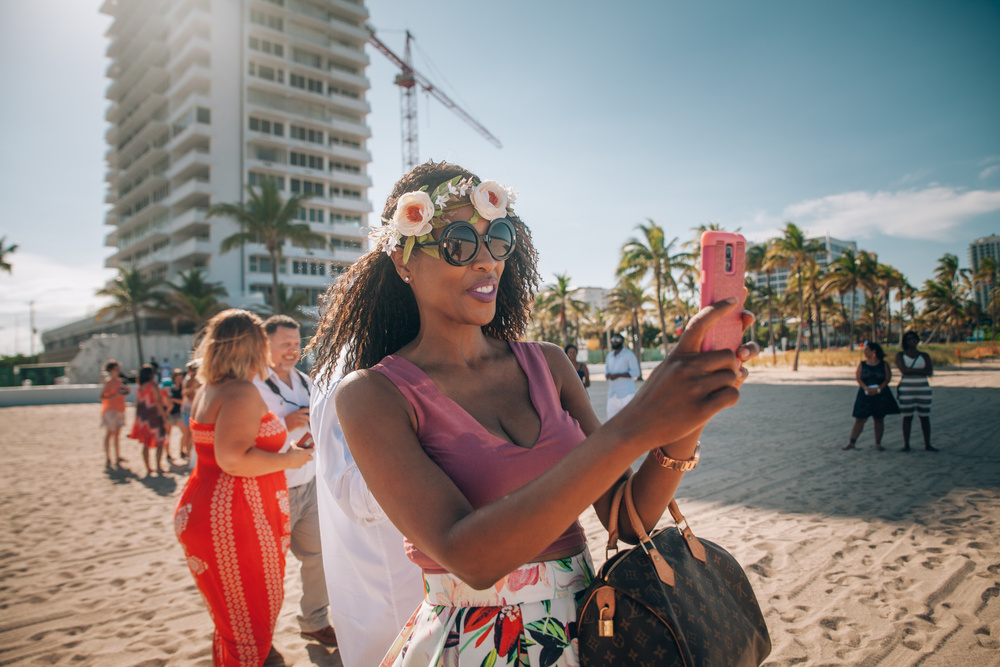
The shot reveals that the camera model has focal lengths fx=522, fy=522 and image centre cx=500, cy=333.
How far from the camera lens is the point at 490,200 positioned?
160cm

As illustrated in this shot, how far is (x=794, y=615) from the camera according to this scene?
3.87 m

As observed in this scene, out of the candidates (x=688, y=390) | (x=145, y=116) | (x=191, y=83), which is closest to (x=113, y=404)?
(x=688, y=390)

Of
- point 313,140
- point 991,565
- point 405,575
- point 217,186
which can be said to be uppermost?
point 313,140

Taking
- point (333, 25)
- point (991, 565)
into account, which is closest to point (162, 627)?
point (991, 565)

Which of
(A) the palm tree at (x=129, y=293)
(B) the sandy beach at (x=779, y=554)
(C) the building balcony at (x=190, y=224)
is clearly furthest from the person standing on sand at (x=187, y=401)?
(C) the building balcony at (x=190, y=224)

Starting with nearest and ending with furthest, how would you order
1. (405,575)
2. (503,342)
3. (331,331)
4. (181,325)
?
(503,342), (331,331), (405,575), (181,325)

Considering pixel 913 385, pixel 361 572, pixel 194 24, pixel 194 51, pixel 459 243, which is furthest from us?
pixel 194 24

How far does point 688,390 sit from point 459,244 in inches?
32.5

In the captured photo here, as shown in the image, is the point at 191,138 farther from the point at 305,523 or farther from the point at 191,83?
the point at 305,523

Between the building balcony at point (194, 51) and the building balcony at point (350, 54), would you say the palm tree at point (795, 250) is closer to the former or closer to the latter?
the building balcony at point (350, 54)

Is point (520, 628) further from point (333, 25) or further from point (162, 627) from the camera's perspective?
point (333, 25)

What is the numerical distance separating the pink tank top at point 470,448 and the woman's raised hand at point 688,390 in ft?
1.41

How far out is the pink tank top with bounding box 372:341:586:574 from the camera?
1293mm

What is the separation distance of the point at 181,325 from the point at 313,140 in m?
21.7
